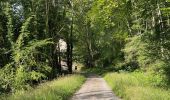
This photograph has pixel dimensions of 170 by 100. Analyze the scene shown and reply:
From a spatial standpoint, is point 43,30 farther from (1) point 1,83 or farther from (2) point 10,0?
(1) point 1,83

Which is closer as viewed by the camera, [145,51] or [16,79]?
[16,79]

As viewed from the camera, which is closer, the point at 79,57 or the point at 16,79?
the point at 16,79

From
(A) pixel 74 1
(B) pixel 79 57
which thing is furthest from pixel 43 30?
(B) pixel 79 57

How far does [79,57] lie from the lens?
280 feet

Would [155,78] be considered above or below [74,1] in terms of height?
below

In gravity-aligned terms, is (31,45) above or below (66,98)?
above

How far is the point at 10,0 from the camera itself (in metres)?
40.3

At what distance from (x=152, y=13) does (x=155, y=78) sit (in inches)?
227

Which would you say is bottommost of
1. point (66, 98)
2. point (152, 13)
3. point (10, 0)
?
point (66, 98)

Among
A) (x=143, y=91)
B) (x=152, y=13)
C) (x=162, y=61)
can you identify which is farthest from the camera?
(x=152, y=13)

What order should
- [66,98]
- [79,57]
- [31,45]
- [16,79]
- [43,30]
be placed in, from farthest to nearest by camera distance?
[79,57]
[43,30]
[31,45]
[16,79]
[66,98]

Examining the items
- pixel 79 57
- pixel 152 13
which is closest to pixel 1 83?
pixel 152 13

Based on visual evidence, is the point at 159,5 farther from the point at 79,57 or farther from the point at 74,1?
the point at 79,57

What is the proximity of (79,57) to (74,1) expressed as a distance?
32.2 meters
